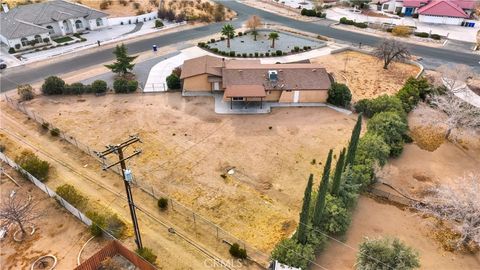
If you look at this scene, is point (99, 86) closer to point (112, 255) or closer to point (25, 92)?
point (25, 92)

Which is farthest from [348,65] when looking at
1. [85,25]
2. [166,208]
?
[85,25]

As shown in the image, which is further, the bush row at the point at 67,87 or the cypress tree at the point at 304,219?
the bush row at the point at 67,87

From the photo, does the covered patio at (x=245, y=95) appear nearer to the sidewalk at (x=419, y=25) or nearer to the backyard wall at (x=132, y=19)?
the backyard wall at (x=132, y=19)

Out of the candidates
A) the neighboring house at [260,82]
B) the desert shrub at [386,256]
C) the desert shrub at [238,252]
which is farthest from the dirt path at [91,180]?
the neighboring house at [260,82]

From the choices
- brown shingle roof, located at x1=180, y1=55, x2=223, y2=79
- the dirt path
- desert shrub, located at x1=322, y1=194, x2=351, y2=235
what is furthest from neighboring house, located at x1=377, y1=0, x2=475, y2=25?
the dirt path

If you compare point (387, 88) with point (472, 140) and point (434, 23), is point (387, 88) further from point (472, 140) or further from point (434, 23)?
point (434, 23)

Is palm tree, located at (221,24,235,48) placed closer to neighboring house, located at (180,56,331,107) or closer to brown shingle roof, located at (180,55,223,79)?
brown shingle roof, located at (180,55,223,79)
